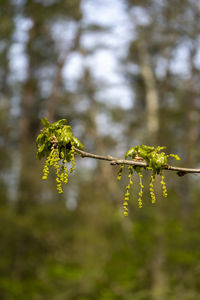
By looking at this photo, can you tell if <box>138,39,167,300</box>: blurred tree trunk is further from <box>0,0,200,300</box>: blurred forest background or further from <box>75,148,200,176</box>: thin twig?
<box>75,148,200,176</box>: thin twig

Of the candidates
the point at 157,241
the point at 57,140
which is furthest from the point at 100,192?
the point at 57,140

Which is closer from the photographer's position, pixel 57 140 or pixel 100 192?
pixel 57 140

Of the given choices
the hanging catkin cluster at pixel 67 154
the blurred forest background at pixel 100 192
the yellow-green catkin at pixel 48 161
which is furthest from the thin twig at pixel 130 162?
the blurred forest background at pixel 100 192

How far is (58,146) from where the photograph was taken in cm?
198

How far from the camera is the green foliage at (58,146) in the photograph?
6.27 ft

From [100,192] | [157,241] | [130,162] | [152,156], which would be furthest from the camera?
[100,192]

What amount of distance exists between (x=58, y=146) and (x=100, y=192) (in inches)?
431

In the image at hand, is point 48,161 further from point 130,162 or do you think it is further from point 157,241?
point 157,241

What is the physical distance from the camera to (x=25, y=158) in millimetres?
11617

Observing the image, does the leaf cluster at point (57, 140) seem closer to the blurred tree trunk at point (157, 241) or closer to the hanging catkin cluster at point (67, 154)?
the hanging catkin cluster at point (67, 154)

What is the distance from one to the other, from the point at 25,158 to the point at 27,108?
12.0 ft

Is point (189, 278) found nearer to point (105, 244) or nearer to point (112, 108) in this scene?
point (105, 244)

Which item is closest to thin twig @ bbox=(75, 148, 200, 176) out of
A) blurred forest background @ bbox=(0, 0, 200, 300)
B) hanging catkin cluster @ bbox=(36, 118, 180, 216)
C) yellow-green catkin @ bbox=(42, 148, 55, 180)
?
hanging catkin cluster @ bbox=(36, 118, 180, 216)

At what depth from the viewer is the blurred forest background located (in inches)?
329
